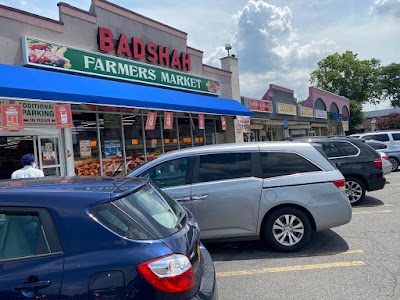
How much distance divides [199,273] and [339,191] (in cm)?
354

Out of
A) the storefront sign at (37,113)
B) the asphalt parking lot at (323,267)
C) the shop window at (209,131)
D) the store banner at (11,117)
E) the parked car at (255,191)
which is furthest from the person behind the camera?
the shop window at (209,131)

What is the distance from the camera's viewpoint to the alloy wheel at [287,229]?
536cm

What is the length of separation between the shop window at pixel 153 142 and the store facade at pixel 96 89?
0.04m

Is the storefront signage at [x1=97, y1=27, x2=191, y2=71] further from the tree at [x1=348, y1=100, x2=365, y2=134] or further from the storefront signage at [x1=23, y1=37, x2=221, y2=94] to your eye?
the tree at [x1=348, y1=100, x2=365, y2=134]

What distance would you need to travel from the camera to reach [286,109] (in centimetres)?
2308

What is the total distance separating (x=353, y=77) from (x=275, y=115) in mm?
50326

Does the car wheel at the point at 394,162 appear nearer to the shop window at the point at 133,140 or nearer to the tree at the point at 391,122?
the shop window at the point at 133,140

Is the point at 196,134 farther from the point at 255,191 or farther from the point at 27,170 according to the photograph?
the point at 255,191

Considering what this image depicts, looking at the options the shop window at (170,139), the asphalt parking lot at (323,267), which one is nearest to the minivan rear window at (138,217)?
the asphalt parking lot at (323,267)

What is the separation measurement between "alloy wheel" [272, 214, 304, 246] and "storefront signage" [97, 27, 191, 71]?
8.49 meters

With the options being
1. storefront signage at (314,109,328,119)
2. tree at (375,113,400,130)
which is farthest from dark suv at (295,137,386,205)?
tree at (375,113,400,130)

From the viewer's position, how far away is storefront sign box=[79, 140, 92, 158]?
1081 cm

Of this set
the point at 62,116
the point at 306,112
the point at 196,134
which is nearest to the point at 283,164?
the point at 62,116

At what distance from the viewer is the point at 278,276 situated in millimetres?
4500
